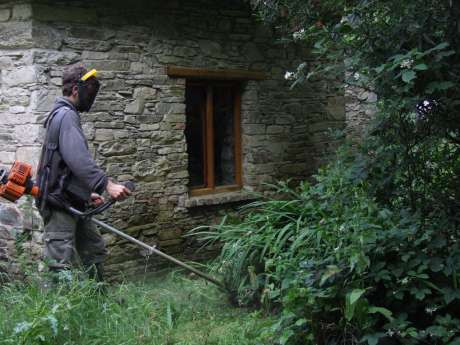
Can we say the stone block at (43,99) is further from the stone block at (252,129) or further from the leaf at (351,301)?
the leaf at (351,301)

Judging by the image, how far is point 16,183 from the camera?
14.5 feet

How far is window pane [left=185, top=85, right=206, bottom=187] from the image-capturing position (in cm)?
699

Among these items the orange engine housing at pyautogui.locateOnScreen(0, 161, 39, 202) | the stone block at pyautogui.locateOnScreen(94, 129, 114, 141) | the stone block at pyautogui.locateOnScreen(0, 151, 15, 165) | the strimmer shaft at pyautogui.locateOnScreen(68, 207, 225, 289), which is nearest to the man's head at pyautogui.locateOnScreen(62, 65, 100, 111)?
the orange engine housing at pyautogui.locateOnScreen(0, 161, 39, 202)

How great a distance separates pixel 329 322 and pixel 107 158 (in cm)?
311

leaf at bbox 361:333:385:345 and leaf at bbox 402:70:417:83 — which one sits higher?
leaf at bbox 402:70:417:83

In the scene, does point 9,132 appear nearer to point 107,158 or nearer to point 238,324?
point 107,158

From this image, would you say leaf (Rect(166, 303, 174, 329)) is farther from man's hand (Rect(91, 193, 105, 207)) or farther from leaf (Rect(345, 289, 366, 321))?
leaf (Rect(345, 289, 366, 321))

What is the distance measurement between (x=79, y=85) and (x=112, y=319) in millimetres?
1713

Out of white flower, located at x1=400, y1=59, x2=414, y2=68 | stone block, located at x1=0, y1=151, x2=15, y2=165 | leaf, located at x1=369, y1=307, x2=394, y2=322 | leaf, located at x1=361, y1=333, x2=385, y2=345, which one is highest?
white flower, located at x1=400, y1=59, x2=414, y2=68

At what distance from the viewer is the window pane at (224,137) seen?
7285 mm

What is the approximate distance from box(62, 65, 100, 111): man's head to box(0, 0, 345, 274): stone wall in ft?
3.56

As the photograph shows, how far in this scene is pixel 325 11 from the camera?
14.0ft

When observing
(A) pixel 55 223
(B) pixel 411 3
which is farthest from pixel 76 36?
(B) pixel 411 3

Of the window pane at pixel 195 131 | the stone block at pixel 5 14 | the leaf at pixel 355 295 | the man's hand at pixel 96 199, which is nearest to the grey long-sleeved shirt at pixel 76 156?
the man's hand at pixel 96 199
